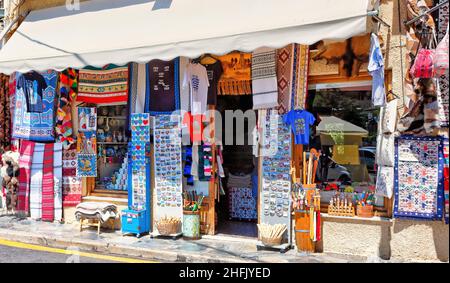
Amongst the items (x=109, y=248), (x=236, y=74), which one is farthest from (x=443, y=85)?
(x=109, y=248)

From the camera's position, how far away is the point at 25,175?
358 inches

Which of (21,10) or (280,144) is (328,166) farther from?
(21,10)

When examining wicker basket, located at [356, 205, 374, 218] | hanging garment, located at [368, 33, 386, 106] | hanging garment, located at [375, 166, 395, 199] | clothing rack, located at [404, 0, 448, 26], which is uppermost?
clothing rack, located at [404, 0, 448, 26]

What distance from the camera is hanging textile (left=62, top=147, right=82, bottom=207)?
866cm

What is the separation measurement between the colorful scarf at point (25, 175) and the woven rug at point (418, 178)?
703 cm

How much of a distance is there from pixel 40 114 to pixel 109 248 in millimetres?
3295

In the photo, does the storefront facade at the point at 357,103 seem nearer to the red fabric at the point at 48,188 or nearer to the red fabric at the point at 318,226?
the red fabric at the point at 318,226

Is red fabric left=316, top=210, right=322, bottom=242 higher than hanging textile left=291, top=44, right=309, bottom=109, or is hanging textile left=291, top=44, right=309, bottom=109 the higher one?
hanging textile left=291, top=44, right=309, bottom=109

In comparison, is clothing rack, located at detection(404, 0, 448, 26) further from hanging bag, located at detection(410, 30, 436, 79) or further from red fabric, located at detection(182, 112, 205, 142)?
red fabric, located at detection(182, 112, 205, 142)

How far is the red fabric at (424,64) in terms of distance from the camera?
18.3 ft

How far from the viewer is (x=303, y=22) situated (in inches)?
222

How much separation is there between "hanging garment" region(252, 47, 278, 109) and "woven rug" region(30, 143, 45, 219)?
4.78 meters

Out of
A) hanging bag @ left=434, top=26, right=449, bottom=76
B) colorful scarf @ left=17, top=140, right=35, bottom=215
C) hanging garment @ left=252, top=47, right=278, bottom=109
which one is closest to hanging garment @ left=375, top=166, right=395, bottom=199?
hanging bag @ left=434, top=26, right=449, bottom=76

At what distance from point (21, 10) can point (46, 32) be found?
1.58m
